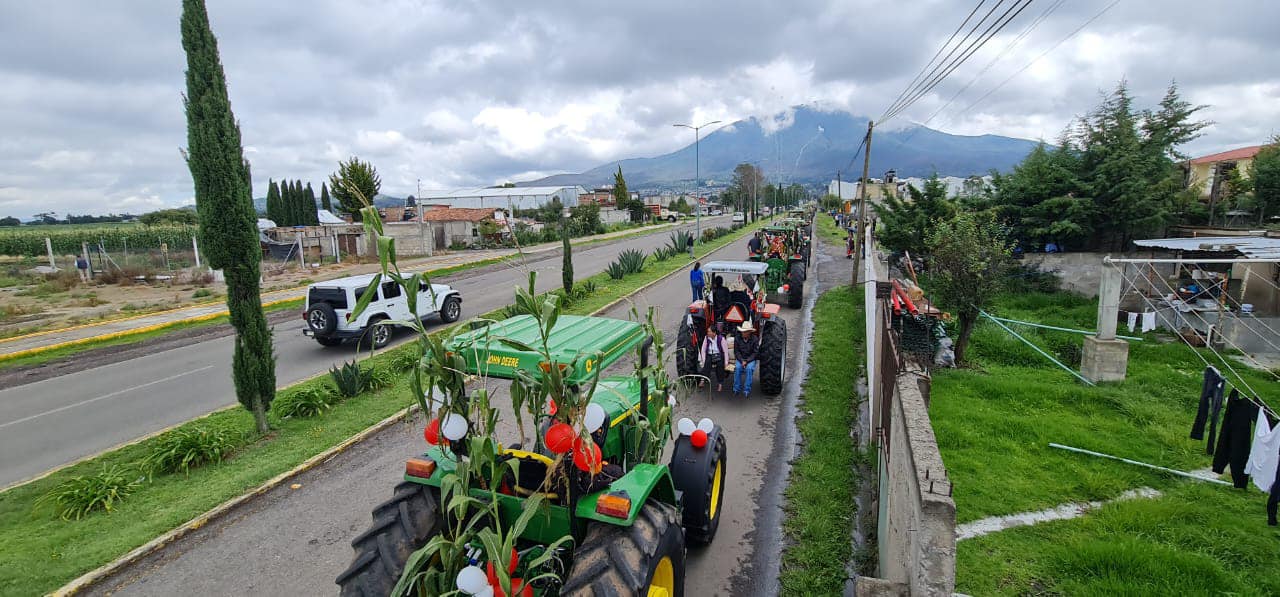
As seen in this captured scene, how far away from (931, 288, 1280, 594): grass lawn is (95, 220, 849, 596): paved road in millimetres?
1769

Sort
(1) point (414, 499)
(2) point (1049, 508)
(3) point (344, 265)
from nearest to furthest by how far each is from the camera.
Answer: (1) point (414, 499) < (2) point (1049, 508) < (3) point (344, 265)

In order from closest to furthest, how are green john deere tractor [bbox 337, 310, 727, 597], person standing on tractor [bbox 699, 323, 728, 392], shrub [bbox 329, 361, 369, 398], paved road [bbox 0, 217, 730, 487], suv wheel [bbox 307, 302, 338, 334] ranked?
green john deere tractor [bbox 337, 310, 727, 597] < paved road [bbox 0, 217, 730, 487] < person standing on tractor [bbox 699, 323, 728, 392] < shrub [bbox 329, 361, 369, 398] < suv wheel [bbox 307, 302, 338, 334]

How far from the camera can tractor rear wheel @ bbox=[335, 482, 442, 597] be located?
10.3ft

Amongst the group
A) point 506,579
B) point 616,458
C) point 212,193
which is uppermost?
point 212,193

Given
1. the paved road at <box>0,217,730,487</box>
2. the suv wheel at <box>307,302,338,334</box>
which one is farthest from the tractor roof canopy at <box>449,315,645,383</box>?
the suv wheel at <box>307,302,338,334</box>

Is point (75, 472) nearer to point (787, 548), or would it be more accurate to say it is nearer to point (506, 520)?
point (506, 520)

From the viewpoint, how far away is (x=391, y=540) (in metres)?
3.32

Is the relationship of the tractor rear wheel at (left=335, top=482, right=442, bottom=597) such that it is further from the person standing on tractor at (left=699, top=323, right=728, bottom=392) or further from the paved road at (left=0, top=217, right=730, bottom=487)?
the person standing on tractor at (left=699, top=323, right=728, bottom=392)

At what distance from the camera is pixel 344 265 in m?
30.3

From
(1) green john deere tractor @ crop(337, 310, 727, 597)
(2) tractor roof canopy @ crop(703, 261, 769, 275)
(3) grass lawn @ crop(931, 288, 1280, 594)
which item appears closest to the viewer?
(1) green john deere tractor @ crop(337, 310, 727, 597)

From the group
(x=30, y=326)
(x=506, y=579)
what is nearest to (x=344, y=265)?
(x=30, y=326)

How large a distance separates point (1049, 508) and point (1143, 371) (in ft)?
22.4

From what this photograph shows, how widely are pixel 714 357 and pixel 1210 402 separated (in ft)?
19.9

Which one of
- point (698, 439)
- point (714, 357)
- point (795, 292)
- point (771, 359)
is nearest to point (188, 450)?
point (698, 439)
